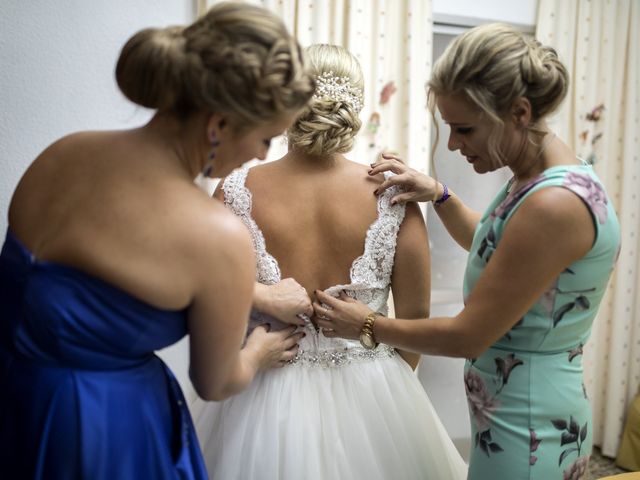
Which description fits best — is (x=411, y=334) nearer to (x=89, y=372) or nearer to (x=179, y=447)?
(x=179, y=447)

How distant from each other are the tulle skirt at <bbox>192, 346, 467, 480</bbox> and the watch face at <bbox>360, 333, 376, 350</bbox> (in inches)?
4.3

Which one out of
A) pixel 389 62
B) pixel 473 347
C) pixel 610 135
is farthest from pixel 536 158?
pixel 610 135

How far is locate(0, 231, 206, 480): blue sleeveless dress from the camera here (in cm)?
87

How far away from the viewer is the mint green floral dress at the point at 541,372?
42.1 inches

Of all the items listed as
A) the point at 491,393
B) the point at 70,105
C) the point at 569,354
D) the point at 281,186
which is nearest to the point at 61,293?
the point at 281,186

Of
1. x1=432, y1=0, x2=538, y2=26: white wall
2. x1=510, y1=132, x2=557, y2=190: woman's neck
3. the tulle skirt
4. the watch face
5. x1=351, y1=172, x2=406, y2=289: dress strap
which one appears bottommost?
the tulle skirt

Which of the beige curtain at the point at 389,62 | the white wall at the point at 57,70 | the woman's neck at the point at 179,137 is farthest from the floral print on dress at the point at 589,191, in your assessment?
the beige curtain at the point at 389,62

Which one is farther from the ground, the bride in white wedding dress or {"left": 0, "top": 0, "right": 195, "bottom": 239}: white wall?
{"left": 0, "top": 0, "right": 195, "bottom": 239}: white wall

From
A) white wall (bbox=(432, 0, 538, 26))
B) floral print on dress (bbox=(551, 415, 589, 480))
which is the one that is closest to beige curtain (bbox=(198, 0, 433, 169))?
white wall (bbox=(432, 0, 538, 26))

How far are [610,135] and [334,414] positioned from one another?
2.47 m

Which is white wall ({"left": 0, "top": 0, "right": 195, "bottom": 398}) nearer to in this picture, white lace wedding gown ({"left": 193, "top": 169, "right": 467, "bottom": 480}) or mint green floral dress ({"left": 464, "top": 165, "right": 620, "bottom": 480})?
white lace wedding gown ({"left": 193, "top": 169, "right": 467, "bottom": 480})

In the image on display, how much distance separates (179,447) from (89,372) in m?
0.23

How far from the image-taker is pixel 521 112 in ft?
3.54

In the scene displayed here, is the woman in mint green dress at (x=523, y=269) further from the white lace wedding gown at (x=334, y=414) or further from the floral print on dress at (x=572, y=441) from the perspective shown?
the white lace wedding gown at (x=334, y=414)
